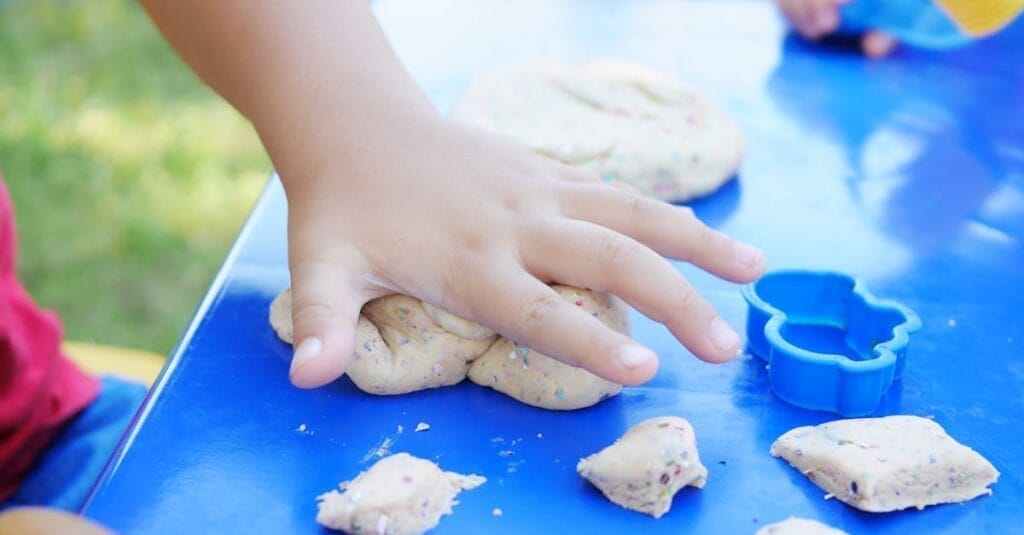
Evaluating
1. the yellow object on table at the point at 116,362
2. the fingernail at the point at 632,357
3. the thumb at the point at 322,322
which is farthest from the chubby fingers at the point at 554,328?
the yellow object on table at the point at 116,362

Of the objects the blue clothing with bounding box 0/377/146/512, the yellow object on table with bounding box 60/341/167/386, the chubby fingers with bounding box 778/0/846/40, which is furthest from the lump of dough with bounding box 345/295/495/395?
the chubby fingers with bounding box 778/0/846/40

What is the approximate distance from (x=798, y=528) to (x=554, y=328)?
0.78ft

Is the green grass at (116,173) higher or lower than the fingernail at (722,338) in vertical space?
lower

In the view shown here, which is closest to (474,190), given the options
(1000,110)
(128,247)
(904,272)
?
(904,272)

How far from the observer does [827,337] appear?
1.06 m

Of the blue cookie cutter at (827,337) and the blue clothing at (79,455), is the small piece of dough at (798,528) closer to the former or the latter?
the blue cookie cutter at (827,337)

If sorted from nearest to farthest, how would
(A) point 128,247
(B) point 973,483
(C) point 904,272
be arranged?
(B) point 973,483, (C) point 904,272, (A) point 128,247

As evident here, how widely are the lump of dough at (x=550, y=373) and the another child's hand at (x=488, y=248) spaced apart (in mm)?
23

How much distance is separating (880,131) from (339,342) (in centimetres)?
86

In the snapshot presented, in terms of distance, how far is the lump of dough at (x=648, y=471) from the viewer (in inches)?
32.0

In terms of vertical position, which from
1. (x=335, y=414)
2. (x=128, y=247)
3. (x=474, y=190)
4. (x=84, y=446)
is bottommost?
(x=128, y=247)

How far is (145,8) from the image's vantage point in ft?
4.03

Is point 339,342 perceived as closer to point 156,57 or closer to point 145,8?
point 145,8

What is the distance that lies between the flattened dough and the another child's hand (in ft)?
0.07
